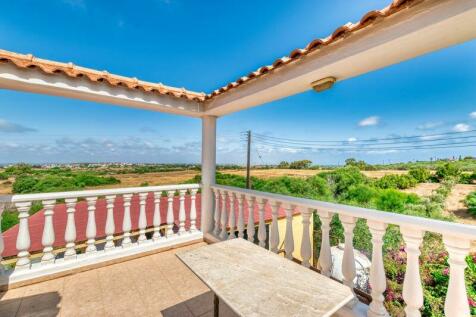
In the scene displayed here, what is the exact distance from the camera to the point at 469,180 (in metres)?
12.4

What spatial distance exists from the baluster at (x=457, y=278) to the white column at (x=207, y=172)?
287 cm

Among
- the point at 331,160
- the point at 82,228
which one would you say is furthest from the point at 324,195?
the point at 82,228

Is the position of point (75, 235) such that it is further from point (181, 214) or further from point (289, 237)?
point (289, 237)

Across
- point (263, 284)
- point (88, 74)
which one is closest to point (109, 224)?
point (88, 74)

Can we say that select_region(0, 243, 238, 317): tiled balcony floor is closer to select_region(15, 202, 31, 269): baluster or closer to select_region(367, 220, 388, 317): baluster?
select_region(15, 202, 31, 269): baluster

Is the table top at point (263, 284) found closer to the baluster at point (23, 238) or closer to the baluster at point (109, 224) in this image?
the baluster at point (109, 224)

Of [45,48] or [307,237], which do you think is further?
[45,48]

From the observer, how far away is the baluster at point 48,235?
2.36 m

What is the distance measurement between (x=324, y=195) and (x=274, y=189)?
4470 mm

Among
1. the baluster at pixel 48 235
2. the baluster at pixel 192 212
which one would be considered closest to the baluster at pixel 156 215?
the baluster at pixel 192 212

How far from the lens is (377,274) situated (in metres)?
1.48

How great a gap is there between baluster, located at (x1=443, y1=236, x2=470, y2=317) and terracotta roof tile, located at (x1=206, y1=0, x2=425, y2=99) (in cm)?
135

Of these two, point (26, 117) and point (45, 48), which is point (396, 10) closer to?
point (45, 48)

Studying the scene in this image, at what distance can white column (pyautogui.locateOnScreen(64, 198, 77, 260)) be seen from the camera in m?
2.50
